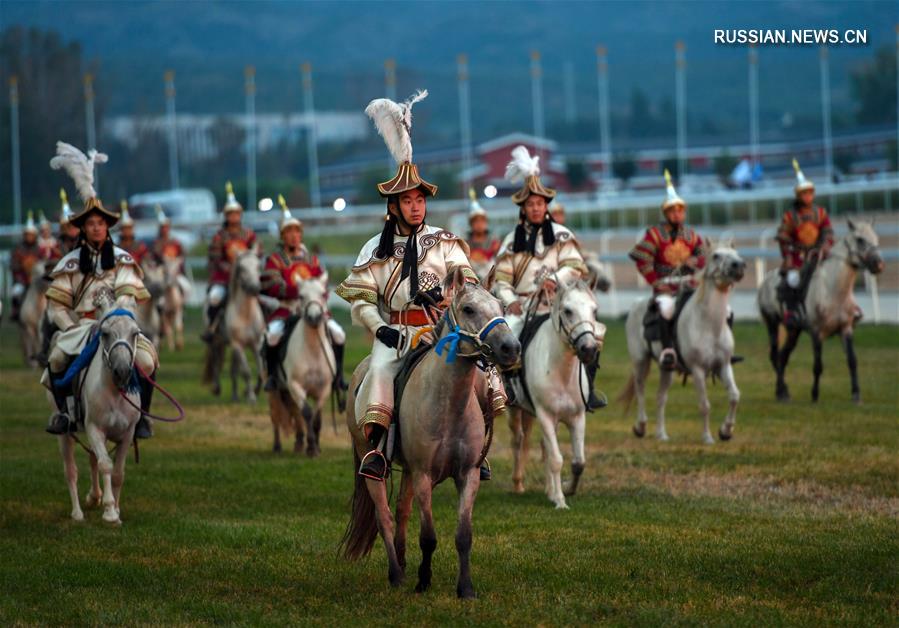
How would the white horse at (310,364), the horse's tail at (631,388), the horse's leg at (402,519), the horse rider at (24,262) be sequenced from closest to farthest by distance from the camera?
1. the horse's leg at (402,519)
2. the white horse at (310,364)
3. the horse's tail at (631,388)
4. the horse rider at (24,262)

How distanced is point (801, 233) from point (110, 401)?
38.2 feet

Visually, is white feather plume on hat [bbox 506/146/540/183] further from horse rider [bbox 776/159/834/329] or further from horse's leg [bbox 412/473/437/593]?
horse rider [bbox 776/159/834/329]

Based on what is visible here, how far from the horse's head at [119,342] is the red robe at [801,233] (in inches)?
445

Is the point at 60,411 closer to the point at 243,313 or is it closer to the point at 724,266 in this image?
the point at 724,266

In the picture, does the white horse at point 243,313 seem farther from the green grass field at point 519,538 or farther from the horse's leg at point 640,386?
the horse's leg at point 640,386

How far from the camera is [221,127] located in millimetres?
136250

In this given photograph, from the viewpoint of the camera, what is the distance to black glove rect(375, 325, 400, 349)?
31.3ft

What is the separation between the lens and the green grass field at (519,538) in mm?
9055

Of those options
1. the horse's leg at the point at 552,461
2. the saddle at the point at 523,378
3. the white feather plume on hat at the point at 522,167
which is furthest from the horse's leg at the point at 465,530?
the white feather plume on hat at the point at 522,167

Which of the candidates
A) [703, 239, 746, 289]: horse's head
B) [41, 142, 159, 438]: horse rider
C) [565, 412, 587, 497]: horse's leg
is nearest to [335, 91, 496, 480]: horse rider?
[565, 412, 587, 497]: horse's leg

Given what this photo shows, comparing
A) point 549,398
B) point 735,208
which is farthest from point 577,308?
point 735,208

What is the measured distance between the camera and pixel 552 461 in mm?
12742

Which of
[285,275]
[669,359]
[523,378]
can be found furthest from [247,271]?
[523,378]

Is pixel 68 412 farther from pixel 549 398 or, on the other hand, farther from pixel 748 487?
pixel 748 487
